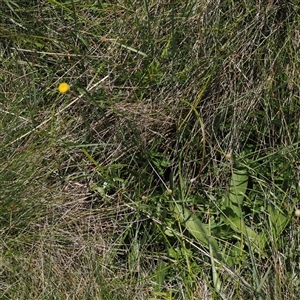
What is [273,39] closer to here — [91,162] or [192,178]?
[192,178]

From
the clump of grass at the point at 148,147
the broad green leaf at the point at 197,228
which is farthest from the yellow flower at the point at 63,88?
the broad green leaf at the point at 197,228

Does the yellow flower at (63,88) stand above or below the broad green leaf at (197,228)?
above

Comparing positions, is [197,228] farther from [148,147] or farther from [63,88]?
[63,88]

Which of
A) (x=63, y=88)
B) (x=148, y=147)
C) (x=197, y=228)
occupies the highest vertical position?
(x=63, y=88)

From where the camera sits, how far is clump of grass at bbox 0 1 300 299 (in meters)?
2.05

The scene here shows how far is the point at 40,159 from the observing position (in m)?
2.13

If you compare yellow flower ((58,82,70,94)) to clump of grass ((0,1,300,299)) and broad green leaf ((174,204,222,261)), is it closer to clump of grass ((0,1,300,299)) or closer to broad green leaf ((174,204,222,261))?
clump of grass ((0,1,300,299))

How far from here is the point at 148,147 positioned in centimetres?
222

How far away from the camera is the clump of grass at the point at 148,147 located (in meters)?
2.05

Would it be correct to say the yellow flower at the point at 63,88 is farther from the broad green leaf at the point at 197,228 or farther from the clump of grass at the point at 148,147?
the broad green leaf at the point at 197,228

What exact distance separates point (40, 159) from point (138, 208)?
0.33 m

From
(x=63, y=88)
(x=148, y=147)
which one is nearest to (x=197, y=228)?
(x=148, y=147)

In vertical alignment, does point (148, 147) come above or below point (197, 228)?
above

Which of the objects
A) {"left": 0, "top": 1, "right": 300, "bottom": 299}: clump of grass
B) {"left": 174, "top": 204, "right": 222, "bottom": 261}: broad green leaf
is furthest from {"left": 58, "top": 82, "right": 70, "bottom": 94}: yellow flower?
{"left": 174, "top": 204, "right": 222, "bottom": 261}: broad green leaf
